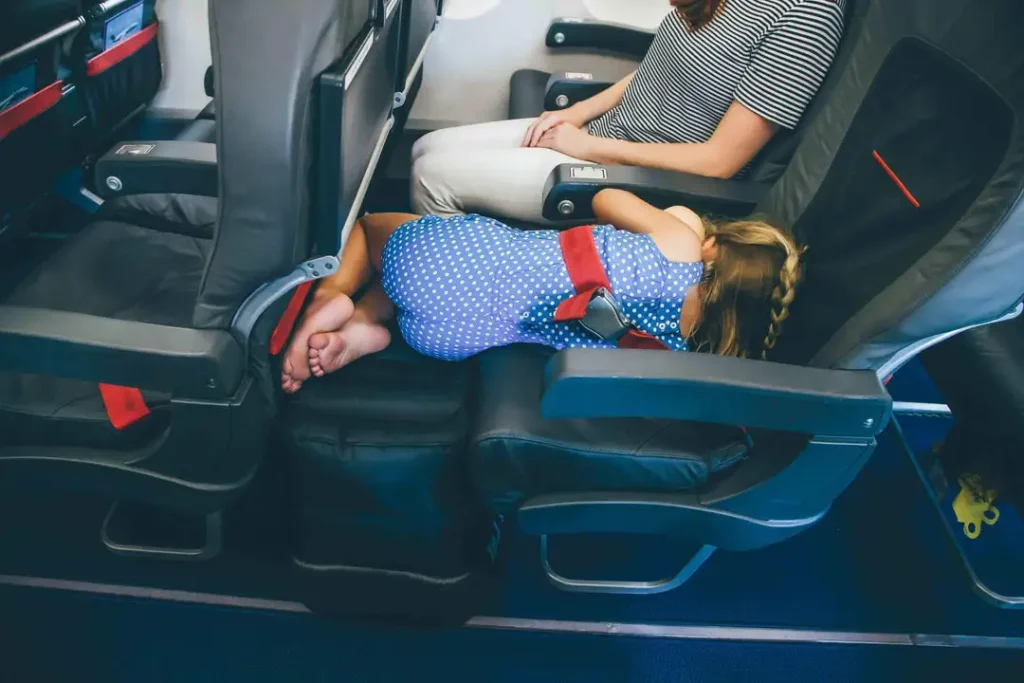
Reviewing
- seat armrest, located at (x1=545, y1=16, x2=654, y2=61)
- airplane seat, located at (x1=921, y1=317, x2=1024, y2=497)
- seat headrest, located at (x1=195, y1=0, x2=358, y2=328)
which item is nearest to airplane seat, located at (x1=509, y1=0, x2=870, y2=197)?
seat armrest, located at (x1=545, y1=16, x2=654, y2=61)

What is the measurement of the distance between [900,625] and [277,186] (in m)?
1.46

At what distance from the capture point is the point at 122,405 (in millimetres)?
1049

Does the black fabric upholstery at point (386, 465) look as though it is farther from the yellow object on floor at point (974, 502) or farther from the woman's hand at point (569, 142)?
the yellow object on floor at point (974, 502)

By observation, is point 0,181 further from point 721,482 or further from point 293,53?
point 721,482

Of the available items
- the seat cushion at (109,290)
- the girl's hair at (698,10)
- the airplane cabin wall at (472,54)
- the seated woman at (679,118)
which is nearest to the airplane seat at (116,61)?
the airplane cabin wall at (472,54)

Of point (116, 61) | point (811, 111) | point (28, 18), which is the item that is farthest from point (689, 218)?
point (116, 61)

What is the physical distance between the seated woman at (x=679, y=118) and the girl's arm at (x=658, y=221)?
0.69ft

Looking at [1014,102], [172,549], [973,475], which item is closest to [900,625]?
[973,475]

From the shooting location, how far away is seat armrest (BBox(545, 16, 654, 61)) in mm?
2141

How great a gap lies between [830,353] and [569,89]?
3.92 feet

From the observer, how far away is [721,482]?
1.13 metres

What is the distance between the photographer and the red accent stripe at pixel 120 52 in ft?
5.84

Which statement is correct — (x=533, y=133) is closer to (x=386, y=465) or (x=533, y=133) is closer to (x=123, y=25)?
(x=386, y=465)

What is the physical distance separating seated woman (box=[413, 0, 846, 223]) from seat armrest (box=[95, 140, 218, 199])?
613 millimetres
